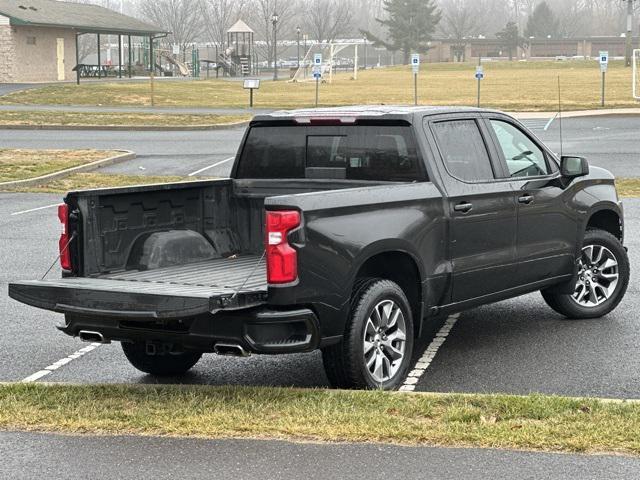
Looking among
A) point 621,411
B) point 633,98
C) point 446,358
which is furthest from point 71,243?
point 633,98

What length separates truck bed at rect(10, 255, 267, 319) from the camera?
6.29 meters

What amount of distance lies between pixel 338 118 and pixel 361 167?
0.37m

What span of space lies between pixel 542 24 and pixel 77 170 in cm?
13798

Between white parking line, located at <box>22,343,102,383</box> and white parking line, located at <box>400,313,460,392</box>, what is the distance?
2.47 metres

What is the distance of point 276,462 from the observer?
5434mm

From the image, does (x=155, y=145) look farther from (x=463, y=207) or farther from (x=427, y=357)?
(x=463, y=207)

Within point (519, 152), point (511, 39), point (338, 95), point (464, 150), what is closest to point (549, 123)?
point (338, 95)

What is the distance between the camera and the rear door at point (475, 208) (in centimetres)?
784

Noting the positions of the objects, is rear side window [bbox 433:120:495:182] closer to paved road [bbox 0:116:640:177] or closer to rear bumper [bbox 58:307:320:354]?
rear bumper [bbox 58:307:320:354]

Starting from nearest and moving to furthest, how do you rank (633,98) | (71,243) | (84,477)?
(84,477), (71,243), (633,98)

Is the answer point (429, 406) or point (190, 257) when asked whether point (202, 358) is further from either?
point (429, 406)

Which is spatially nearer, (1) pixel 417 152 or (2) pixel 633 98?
(1) pixel 417 152

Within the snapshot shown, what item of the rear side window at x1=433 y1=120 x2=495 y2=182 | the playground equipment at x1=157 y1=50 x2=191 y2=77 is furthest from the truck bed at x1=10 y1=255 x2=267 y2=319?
the playground equipment at x1=157 y1=50 x2=191 y2=77

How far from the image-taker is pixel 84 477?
5.30 m
